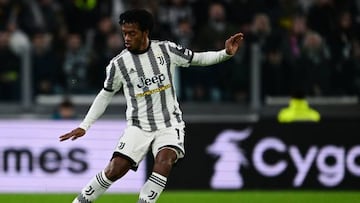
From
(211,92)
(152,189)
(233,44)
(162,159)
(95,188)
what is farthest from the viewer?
(211,92)

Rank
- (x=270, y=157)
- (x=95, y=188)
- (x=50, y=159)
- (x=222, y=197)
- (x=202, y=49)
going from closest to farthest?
(x=95, y=188) → (x=222, y=197) → (x=50, y=159) → (x=270, y=157) → (x=202, y=49)

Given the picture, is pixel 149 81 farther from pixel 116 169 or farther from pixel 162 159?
pixel 116 169

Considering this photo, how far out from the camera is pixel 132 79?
10.4 metres

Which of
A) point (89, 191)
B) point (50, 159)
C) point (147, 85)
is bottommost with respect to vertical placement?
point (50, 159)

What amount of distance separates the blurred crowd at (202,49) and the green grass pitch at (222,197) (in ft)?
9.34

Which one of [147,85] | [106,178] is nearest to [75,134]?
[106,178]

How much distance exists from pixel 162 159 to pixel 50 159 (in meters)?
5.68

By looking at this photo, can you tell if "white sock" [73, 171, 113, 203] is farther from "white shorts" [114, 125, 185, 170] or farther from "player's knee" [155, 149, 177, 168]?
"player's knee" [155, 149, 177, 168]

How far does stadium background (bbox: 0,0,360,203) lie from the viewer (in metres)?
15.6

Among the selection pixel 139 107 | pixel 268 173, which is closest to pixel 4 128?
pixel 268 173

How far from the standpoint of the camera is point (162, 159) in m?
10.1

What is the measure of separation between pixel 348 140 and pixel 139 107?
6.03 metres

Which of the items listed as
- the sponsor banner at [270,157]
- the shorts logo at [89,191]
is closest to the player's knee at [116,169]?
the shorts logo at [89,191]

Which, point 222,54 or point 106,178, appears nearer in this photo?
point 106,178
